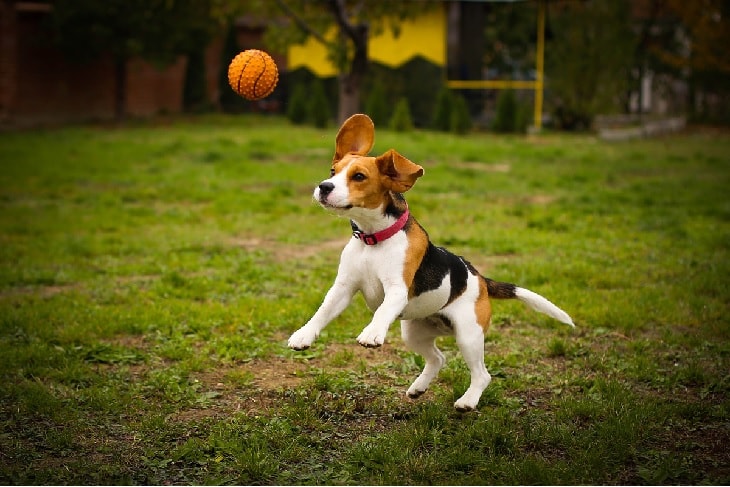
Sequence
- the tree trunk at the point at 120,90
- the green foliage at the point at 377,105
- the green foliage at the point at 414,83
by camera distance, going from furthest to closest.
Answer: the tree trunk at the point at 120,90 → the green foliage at the point at 414,83 → the green foliage at the point at 377,105

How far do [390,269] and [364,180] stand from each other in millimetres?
454

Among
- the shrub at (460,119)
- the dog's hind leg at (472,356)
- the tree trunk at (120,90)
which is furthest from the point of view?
the tree trunk at (120,90)

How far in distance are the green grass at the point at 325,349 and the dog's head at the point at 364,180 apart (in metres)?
1.20

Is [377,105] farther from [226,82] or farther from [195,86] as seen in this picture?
[195,86]

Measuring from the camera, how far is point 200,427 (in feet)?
15.9

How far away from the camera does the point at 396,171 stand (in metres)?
4.46

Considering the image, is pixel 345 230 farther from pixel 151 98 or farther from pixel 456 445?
pixel 151 98

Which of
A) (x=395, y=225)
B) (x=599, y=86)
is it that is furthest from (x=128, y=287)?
(x=599, y=86)

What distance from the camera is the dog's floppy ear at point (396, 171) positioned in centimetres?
445

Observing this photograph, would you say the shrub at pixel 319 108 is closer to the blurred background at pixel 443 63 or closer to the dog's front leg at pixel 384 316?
the blurred background at pixel 443 63

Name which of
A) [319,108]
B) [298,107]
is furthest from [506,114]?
[298,107]

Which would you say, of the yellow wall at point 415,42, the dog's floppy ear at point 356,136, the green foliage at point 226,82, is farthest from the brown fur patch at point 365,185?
the green foliage at point 226,82

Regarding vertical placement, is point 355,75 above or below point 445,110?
above

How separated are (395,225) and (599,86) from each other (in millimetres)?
22548
